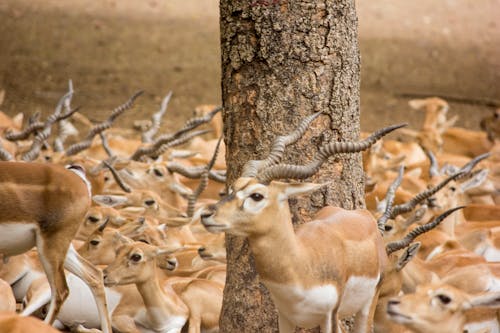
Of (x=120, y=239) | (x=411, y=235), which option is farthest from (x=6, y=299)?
(x=411, y=235)

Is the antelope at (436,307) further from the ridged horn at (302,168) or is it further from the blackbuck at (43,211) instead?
the blackbuck at (43,211)

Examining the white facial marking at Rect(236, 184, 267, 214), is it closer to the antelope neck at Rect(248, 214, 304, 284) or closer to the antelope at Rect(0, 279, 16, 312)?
the antelope neck at Rect(248, 214, 304, 284)

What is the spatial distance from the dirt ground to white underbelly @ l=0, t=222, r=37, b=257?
702 cm

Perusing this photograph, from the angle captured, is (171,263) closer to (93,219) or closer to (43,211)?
(93,219)

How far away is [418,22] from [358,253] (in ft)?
45.5

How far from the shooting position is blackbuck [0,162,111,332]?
4652 mm

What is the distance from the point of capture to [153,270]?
5.39 metres

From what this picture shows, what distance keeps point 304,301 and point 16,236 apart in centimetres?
153

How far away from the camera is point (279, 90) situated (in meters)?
4.73

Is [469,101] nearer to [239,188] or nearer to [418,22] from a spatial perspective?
[418,22]

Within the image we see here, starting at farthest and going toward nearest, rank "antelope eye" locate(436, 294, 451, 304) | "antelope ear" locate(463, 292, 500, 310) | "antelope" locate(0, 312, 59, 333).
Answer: "antelope eye" locate(436, 294, 451, 304) → "antelope ear" locate(463, 292, 500, 310) → "antelope" locate(0, 312, 59, 333)

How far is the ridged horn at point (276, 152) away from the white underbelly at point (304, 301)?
0.47 metres

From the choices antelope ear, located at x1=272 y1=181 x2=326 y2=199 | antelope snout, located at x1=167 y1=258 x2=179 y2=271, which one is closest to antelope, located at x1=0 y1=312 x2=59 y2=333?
antelope ear, located at x1=272 y1=181 x2=326 y2=199

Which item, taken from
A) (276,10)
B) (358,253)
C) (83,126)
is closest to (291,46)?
(276,10)
